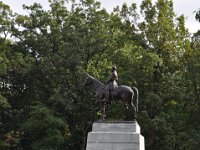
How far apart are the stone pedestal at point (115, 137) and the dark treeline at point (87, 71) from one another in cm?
942

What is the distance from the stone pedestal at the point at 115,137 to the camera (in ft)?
65.9

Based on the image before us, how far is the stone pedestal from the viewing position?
2008 centimetres

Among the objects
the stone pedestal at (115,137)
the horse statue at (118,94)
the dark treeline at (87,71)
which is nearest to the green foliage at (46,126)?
the dark treeline at (87,71)

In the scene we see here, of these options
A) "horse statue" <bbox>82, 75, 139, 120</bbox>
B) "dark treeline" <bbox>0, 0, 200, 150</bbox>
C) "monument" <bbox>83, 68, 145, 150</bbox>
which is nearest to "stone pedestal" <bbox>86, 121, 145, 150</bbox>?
"monument" <bbox>83, 68, 145, 150</bbox>

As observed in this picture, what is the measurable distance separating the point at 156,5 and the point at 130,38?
3.04 meters

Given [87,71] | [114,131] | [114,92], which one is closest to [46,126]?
[87,71]

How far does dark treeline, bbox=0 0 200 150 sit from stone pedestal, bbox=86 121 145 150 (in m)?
9.42

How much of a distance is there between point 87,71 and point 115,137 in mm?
12637

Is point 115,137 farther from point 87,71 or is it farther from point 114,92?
point 87,71

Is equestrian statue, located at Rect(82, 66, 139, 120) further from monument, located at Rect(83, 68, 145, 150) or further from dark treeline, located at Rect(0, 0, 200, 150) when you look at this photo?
dark treeline, located at Rect(0, 0, 200, 150)

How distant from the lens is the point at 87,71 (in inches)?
1278

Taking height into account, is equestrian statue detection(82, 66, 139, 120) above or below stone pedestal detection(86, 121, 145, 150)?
above

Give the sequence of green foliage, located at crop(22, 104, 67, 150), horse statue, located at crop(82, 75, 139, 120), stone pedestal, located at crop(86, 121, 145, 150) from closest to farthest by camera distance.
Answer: stone pedestal, located at crop(86, 121, 145, 150)
horse statue, located at crop(82, 75, 139, 120)
green foliage, located at crop(22, 104, 67, 150)

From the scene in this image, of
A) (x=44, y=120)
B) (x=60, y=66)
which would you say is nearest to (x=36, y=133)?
(x=44, y=120)
